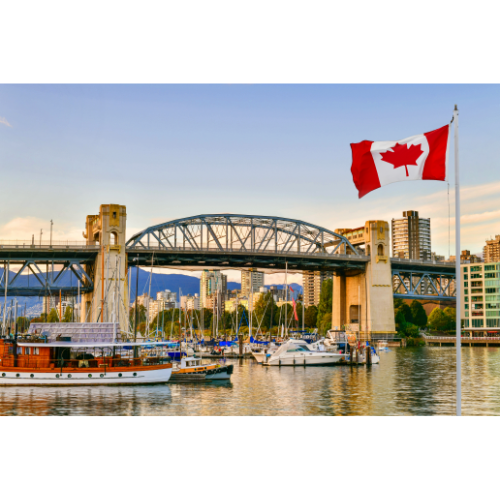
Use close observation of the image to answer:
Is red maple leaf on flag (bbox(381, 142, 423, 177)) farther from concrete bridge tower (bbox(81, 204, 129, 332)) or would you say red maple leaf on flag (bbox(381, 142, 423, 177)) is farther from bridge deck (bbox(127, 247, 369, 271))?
bridge deck (bbox(127, 247, 369, 271))

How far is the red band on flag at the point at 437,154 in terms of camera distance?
21.8 m

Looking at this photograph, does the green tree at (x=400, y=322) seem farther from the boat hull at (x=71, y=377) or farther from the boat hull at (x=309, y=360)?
the boat hull at (x=71, y=377)

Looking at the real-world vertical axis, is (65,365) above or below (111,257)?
below

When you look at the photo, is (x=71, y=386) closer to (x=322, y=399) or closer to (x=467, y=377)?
(x=322, y=399)

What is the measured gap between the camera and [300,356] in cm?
6738

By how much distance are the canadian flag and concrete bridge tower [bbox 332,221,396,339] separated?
321 feet

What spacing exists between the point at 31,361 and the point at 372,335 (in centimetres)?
8258

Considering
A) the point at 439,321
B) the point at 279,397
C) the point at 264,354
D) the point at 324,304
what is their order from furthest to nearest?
1. the point at 439,321
2. the point at 324,304
3. the point at 264,354
4. the point at 279,397

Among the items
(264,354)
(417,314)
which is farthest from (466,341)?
(264,354)

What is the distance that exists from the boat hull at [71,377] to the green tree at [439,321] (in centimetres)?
13168

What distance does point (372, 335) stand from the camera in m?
119

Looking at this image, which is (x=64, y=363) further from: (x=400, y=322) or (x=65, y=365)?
(x=400, y=322)

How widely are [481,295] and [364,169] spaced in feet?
466

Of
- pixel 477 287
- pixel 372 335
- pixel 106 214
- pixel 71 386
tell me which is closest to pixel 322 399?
pixel 71 386
